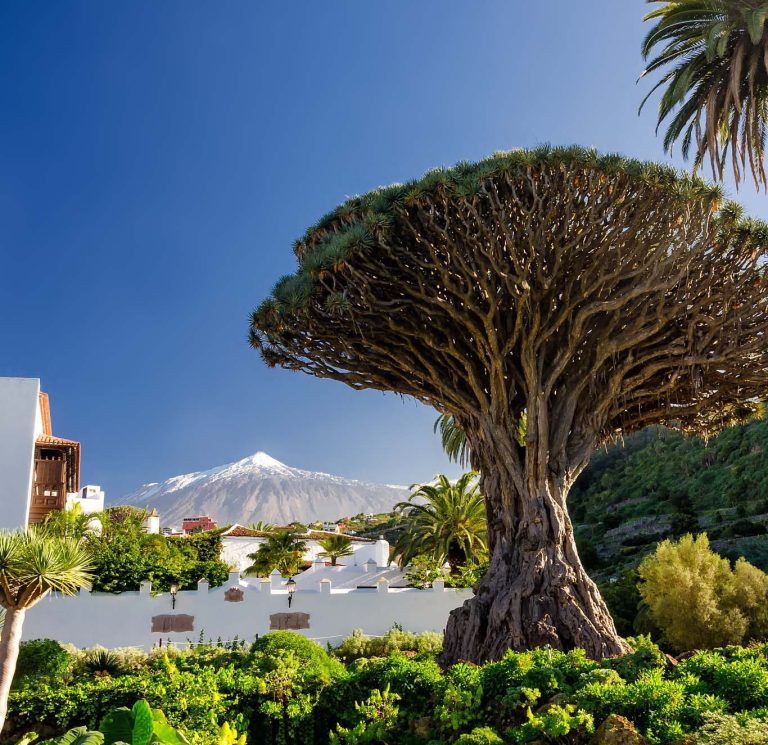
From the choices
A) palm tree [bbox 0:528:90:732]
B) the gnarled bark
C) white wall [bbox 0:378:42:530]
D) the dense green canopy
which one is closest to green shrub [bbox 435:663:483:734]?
the gnarled bark

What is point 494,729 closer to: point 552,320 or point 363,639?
point 552,320

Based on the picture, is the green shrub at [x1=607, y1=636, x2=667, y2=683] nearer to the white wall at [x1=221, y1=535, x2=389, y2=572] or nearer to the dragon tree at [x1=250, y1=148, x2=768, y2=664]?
the dragon tree at [x1=250, y1=148, x2=768, y2=664]

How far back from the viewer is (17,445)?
22141 millimetres

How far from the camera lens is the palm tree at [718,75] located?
12461 millimetres

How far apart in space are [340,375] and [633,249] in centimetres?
656

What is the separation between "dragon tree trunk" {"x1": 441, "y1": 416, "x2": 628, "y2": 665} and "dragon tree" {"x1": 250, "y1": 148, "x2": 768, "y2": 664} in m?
0.03

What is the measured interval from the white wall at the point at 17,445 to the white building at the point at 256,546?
12.7 m

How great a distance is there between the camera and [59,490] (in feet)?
85.3

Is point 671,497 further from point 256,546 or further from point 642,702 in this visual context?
point 642,702

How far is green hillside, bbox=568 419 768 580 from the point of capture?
105ft

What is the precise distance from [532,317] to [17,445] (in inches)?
681

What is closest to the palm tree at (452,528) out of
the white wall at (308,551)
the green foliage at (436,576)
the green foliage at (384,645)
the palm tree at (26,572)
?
the green foliage at (436,576)

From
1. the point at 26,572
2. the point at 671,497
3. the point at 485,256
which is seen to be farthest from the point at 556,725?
the point at 671,497

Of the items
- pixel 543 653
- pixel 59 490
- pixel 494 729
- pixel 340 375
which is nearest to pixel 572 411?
pixel 340 375
